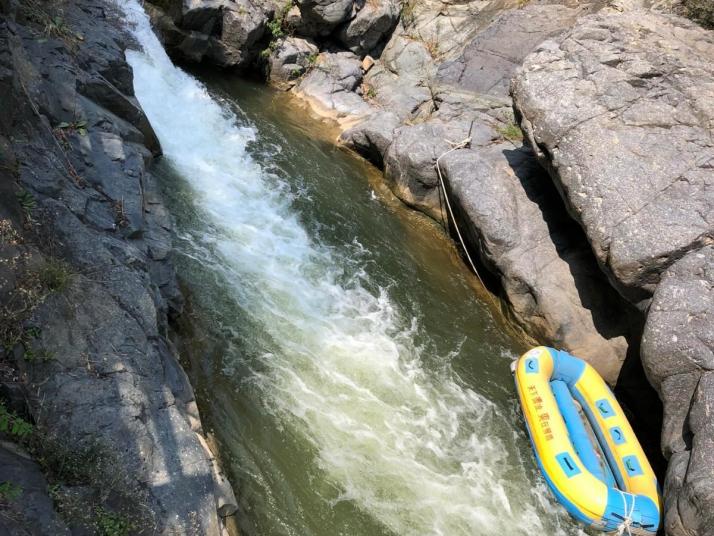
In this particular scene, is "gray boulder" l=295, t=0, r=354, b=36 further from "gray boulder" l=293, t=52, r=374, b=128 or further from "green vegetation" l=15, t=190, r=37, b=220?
"green vegetation" l=15, t=190, r=37, b=220

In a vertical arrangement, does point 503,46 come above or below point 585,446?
above

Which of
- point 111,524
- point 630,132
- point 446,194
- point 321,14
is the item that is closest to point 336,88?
point 321,14

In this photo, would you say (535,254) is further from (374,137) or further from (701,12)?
(701,12)

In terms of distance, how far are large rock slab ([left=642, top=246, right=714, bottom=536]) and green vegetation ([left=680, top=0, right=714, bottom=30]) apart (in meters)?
5.81

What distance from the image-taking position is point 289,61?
48.3ft

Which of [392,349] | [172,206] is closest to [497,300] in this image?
[392,349]

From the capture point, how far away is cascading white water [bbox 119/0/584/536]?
5.31 m

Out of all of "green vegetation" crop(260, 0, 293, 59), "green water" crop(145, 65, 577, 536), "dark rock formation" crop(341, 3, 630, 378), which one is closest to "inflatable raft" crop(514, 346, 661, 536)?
"green water" crop(145, 65, 577, 536)

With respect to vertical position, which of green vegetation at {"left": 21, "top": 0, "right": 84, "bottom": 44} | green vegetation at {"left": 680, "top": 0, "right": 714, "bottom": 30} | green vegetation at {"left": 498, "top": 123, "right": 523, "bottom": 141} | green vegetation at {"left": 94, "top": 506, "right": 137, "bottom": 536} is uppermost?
green vegetation at {"left": 680, "top": 0, "right": 714, "bottom": 30}

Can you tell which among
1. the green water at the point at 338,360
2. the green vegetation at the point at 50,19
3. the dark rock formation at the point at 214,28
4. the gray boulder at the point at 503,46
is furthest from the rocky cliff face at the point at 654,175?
the dark rock formation at the point at 214,28

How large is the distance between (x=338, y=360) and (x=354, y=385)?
1.31 feet

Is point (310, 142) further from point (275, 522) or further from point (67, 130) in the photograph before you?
point (275, 522)

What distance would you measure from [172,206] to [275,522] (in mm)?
4974

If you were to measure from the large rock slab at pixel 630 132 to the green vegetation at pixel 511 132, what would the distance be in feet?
7.96
